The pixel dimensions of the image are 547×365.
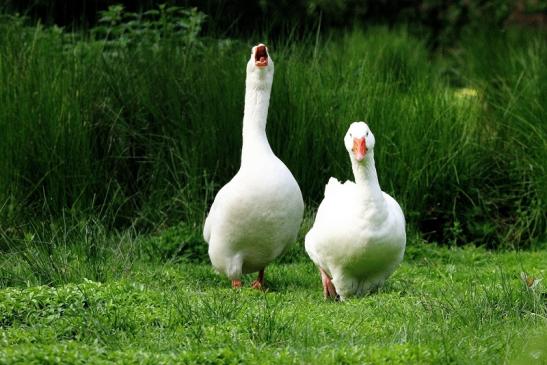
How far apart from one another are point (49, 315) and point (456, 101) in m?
6.12

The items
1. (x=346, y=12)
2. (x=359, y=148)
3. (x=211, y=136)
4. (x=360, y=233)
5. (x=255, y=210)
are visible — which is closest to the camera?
(x=360, y=233)

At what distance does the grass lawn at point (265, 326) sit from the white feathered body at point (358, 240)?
0.71ft

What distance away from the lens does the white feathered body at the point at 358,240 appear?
24.3ft

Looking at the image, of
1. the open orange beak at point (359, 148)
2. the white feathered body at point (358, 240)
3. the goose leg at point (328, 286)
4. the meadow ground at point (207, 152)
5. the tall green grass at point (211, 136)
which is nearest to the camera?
the white feathered body at point (358, 240)

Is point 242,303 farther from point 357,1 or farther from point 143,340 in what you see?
point 357,1

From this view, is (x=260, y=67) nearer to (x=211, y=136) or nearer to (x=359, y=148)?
(x=359, y=148)

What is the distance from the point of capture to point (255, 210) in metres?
7.91

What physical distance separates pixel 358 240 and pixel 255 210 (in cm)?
85

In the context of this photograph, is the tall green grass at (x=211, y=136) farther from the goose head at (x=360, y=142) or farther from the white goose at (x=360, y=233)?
the goose head at (x=360, y=142)

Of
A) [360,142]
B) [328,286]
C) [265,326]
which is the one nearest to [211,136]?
[328,286]

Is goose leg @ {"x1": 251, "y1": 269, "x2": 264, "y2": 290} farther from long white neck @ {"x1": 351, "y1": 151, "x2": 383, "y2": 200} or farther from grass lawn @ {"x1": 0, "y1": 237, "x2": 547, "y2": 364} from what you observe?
long white neck @ {"x1": 351, "y1": 151, "x2": 383, "y2": 200}

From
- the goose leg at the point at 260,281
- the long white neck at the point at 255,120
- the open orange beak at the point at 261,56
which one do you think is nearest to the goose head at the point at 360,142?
the long white neck at the point at 255,120

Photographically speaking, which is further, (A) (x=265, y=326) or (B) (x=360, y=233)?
(B) (x=360, y=233)

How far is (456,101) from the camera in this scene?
1145 centimetres
